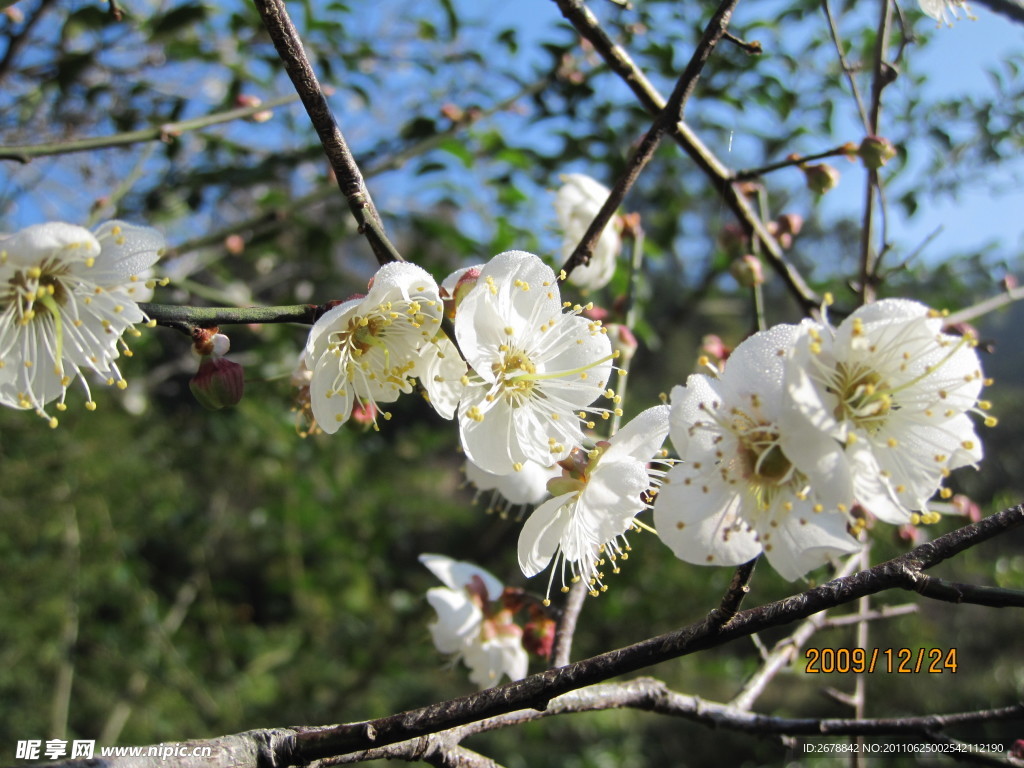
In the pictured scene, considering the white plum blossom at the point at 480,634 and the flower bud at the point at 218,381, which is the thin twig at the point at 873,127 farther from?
the flower bud at the point at 218,381

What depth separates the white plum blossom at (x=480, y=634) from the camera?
4.48 feet

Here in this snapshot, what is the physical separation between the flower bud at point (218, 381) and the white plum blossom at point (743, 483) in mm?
507

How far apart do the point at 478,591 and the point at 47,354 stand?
835mm

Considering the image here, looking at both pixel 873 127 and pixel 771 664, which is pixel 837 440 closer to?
pixel 771 664

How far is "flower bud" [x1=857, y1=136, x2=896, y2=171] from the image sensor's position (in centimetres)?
126

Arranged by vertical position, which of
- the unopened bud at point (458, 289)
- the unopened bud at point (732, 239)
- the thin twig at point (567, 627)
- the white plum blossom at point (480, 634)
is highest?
the unopened bud at point (458, 289)

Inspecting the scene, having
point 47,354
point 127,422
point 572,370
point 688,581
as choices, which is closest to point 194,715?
point 127,422

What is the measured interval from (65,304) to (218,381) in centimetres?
23

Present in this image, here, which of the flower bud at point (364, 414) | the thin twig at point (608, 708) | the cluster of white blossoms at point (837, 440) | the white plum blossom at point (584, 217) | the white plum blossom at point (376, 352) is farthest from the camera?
the white plum blossom at point (584, 217)

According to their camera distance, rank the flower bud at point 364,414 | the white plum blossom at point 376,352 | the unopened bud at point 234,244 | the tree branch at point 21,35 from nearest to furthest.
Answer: the white plum blossom at point 376,352, the flower bud at point 364,414, the tree branch at point 21,35, the unopened bud at point 234,244

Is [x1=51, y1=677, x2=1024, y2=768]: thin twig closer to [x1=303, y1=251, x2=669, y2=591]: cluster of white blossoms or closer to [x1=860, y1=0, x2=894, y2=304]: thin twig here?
[x1=303, y1=251, x2=669, y2=591]: cluster of white blossoms

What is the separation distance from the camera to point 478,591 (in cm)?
143

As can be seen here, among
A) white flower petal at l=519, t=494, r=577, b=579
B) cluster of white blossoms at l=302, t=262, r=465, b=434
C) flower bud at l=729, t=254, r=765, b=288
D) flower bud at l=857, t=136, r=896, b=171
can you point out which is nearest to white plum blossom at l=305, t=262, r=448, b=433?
cluster of white blossoms at l=302, t=262, r=465, b=434

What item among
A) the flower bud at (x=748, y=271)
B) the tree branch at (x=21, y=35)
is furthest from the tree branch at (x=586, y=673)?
the tree branch at (x=21, y=35)
